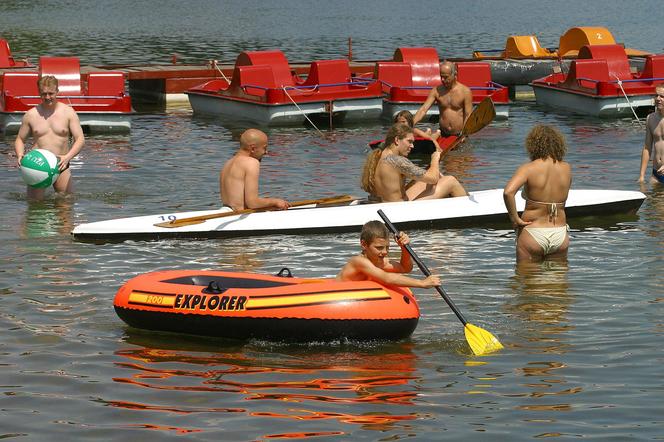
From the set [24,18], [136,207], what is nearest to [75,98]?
[136,207]

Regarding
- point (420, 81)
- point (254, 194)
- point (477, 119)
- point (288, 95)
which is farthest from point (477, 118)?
point (420, 81)

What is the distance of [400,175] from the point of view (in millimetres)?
14406

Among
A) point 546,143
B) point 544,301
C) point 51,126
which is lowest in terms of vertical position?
→ point 544,301

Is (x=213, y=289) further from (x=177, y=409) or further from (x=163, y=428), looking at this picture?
(x=163, y=428)

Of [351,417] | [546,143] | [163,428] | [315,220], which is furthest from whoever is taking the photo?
[315,220]

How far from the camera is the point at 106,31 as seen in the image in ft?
184

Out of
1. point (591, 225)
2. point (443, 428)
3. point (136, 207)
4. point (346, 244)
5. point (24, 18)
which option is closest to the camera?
point (443, 428)

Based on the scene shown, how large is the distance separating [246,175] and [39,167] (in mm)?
3290

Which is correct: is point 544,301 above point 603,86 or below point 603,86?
below

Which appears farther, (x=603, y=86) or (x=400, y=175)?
(x=603, y=86)

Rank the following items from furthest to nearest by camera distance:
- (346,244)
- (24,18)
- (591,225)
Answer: (24,18), (591,225), (346,244)

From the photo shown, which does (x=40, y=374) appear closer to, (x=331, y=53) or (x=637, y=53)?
(x=637, y=53)

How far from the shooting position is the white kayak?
14375 mm

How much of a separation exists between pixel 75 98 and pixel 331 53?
23780 mm
